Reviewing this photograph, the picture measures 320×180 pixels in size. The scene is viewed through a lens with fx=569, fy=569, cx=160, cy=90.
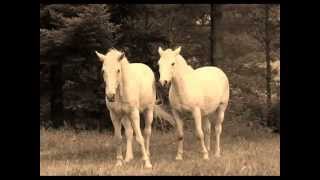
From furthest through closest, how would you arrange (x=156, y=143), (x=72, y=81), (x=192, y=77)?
(x=72, y=81), (x=156, y=143), (x=192, y=77)

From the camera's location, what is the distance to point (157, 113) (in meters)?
14.6

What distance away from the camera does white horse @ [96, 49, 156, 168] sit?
1116cm

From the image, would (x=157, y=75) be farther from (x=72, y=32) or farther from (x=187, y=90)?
(x=187, y=90)

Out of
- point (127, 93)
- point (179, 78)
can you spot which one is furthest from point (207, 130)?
point (127, 93)

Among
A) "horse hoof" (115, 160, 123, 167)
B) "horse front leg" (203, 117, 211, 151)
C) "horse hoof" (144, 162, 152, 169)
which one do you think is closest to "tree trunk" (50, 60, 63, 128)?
"horse front leg" (203, 117, 211, 151)

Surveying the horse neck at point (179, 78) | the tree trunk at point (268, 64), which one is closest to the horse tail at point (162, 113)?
the horse neck at point (179, 78)

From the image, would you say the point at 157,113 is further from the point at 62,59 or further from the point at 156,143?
the point at 62,59

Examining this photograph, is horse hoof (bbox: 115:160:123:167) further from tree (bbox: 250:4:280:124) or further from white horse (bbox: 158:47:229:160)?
tree (bbox: 250:4:280:124)

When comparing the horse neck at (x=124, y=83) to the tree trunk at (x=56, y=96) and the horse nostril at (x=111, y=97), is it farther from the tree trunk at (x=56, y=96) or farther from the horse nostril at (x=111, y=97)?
the tree trunk at (x=56, y=96)

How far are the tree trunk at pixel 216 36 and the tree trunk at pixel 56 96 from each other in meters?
5.58

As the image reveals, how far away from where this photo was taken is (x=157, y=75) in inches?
725

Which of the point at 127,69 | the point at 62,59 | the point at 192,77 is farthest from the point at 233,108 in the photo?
the point at 127,69

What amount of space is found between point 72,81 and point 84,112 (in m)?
1.12

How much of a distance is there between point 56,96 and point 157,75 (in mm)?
3800
